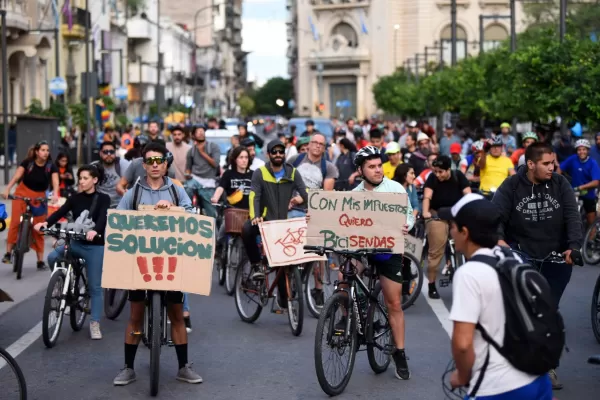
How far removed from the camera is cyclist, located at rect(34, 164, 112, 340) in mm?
10383

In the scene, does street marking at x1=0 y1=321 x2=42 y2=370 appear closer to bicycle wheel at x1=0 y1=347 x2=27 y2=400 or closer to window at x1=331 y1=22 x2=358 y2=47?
bicycle wheel at x1=0 y1=347 x2=27 y2=400

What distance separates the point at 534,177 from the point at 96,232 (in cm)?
388

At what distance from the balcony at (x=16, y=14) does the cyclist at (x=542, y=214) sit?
34.5 m

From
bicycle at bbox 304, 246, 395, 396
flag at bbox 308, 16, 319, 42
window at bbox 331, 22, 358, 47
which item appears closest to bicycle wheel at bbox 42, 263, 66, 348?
bicycle at bbox 304, 246, 395, 396

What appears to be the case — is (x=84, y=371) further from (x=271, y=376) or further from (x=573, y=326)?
(x=573, y=326)

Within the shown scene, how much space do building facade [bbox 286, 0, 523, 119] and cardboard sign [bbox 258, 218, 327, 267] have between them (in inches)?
3817

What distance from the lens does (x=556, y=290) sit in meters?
8.65

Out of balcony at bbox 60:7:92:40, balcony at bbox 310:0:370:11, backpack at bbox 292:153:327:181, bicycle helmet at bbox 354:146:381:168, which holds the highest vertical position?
balcony at bbox 310:0:370:11

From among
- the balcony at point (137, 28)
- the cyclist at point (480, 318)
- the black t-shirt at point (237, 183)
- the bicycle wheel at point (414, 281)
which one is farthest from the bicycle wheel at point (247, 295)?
the balcony at point (137, 28)

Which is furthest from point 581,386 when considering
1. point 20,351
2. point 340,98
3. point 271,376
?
point 340,98

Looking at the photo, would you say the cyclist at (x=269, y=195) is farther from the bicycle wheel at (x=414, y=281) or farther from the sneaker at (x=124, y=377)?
the sneaker at (x=124, y=377)

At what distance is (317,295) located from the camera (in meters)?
11.8

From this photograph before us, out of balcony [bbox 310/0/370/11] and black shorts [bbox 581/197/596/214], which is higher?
balcony [bbox 310/0/370/11]

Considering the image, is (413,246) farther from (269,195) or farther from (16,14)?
(16,14)
